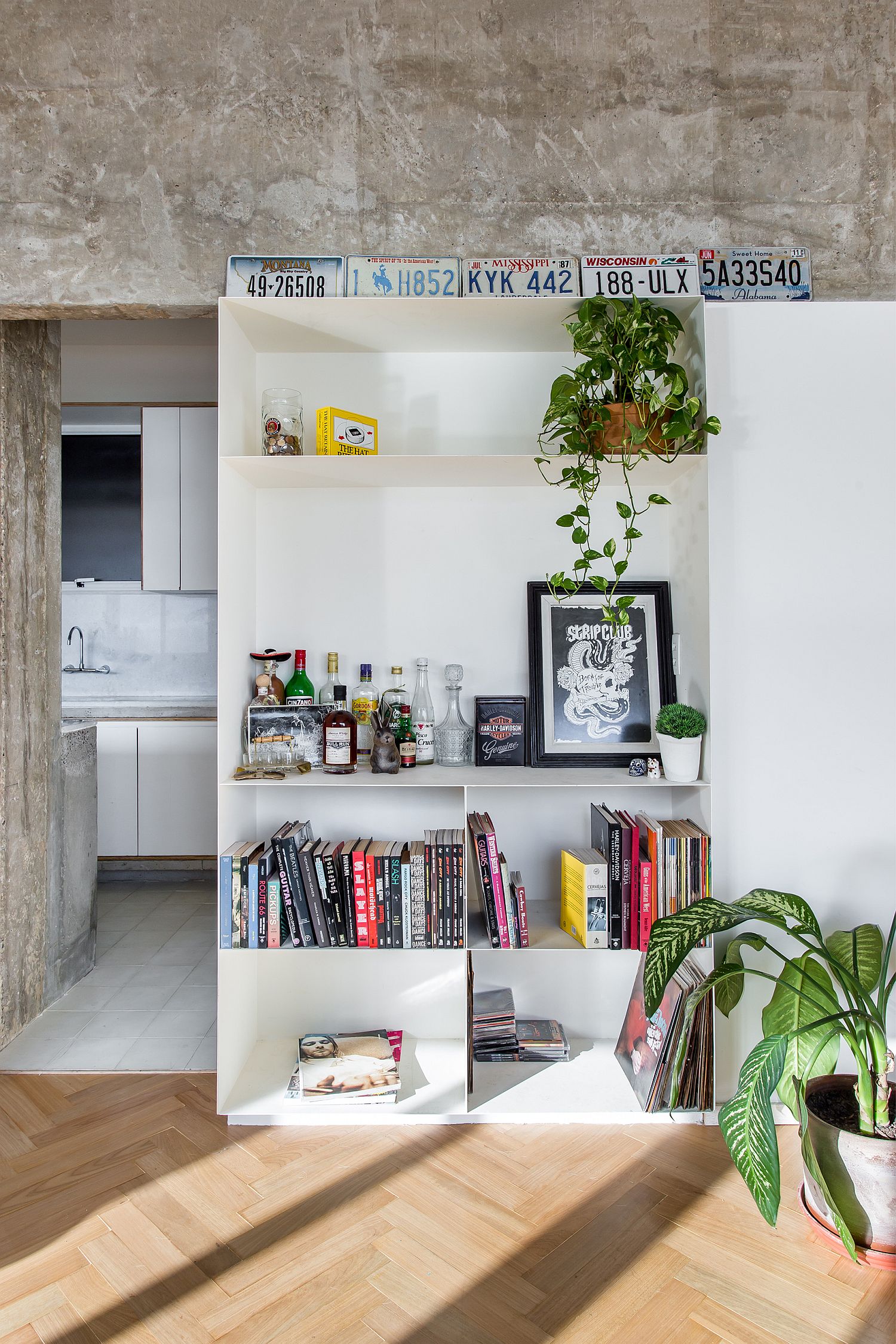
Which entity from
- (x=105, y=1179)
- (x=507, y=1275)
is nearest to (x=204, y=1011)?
(x=105, y=1179)

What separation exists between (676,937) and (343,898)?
0.80 meters

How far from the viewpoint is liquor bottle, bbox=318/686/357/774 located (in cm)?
206

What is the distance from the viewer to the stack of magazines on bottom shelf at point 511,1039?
85.2 inches

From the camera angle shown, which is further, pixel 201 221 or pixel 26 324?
pixel 26 324

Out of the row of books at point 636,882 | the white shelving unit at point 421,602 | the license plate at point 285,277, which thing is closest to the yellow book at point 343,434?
the white shelving unit at point 421,602

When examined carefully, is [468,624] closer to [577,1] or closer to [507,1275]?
[507,1275]

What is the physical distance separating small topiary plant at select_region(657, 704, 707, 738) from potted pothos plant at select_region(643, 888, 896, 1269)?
397 millimetres

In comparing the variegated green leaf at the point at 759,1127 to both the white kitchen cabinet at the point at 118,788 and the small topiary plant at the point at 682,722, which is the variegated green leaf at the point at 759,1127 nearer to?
the small topiary plant at the point at 682,722

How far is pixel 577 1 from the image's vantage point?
2.14m

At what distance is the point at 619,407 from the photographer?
1.95 metres

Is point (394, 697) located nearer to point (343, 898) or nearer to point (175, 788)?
point (343, 898)

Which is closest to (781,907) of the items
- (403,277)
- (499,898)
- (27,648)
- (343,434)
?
(499,898)

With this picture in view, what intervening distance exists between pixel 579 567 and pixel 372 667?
2.33 feet

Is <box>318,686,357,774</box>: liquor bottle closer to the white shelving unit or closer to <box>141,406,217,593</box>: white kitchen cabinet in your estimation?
the white shelving unit
